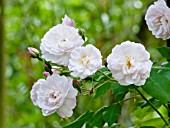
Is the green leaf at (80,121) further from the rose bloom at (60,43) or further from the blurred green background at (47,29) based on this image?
the blurred green background at (47,29)

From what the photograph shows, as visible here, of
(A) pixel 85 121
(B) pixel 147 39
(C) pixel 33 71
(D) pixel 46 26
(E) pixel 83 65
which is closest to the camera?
(E) pixel 83 65

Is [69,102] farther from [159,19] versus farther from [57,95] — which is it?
[159,19]

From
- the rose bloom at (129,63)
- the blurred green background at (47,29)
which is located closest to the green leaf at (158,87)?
the rose bloom at (129,63)

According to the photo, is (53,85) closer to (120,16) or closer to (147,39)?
(147,39)

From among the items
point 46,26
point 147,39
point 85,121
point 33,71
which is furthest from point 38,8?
point 85,121

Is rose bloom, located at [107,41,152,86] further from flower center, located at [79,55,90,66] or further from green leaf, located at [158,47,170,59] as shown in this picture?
green leaf, located at [158,47,170,59]
